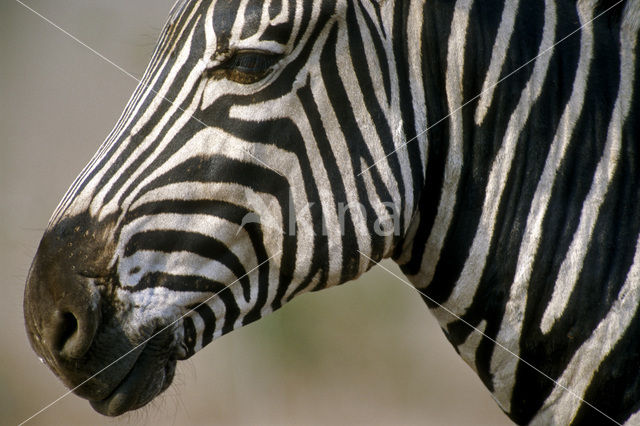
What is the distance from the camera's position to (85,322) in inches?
77.0

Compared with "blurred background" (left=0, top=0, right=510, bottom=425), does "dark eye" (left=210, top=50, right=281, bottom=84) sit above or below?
above

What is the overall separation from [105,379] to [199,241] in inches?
21.7

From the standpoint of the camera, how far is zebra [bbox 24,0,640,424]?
2.05 meters

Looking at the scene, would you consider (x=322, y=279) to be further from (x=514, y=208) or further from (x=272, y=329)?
(x=272, y=329)

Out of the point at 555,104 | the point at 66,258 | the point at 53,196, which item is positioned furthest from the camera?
the point at 53,196

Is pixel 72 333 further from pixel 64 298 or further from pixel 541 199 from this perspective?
pixel 541 199

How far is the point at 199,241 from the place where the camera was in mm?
2080

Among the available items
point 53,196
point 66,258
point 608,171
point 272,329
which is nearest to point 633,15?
point 608,171

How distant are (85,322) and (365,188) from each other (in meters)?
1.02

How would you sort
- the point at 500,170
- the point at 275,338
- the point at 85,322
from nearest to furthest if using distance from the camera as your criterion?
the point at 85,322
the point at 500,170
the point at 275,338

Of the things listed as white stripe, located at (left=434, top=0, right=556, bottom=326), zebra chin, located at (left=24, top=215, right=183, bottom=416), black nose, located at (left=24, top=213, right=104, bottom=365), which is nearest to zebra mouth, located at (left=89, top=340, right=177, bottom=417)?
zebra chin, located at (left=24, top=215, right=183, bottom=416)

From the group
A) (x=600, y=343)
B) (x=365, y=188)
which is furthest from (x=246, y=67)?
→ (x=600, y=343)

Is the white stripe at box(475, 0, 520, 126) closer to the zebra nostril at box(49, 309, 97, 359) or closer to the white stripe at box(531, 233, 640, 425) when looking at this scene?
the white stripe at box(531, 233, 640, 425)

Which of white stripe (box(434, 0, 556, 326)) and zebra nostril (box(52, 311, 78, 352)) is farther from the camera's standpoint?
white stripe (box(434, 0, 556, 326))
